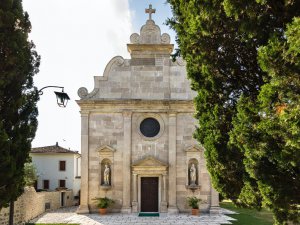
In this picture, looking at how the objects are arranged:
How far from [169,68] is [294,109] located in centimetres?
1599

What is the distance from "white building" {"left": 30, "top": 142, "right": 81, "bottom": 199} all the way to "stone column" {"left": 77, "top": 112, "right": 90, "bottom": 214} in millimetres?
14915

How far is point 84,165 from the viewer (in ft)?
68.4

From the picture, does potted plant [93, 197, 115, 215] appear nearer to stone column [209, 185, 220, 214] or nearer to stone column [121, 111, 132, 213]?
stone column [121, 111, 132, 213]

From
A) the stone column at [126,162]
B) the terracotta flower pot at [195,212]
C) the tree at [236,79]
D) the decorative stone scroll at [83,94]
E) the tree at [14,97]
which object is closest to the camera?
the tree at [236,79]

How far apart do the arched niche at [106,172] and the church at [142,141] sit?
0.06m

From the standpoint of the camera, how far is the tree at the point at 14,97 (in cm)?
1049

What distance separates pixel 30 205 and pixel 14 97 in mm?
10403

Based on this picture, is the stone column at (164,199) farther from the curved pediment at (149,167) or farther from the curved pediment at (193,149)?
the curved pediment at (193,149)

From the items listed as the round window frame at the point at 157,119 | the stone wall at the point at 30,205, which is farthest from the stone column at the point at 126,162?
the stone wall at the point at 30,205

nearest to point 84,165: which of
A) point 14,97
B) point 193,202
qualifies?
point 193,202

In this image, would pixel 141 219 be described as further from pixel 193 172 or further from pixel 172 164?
pixel 193 172

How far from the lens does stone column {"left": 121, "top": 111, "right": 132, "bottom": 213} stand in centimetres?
2050

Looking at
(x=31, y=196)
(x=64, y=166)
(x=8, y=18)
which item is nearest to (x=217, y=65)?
(x=8, y=18)

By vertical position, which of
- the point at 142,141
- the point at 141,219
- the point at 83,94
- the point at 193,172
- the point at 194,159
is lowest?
the point at 141,219
